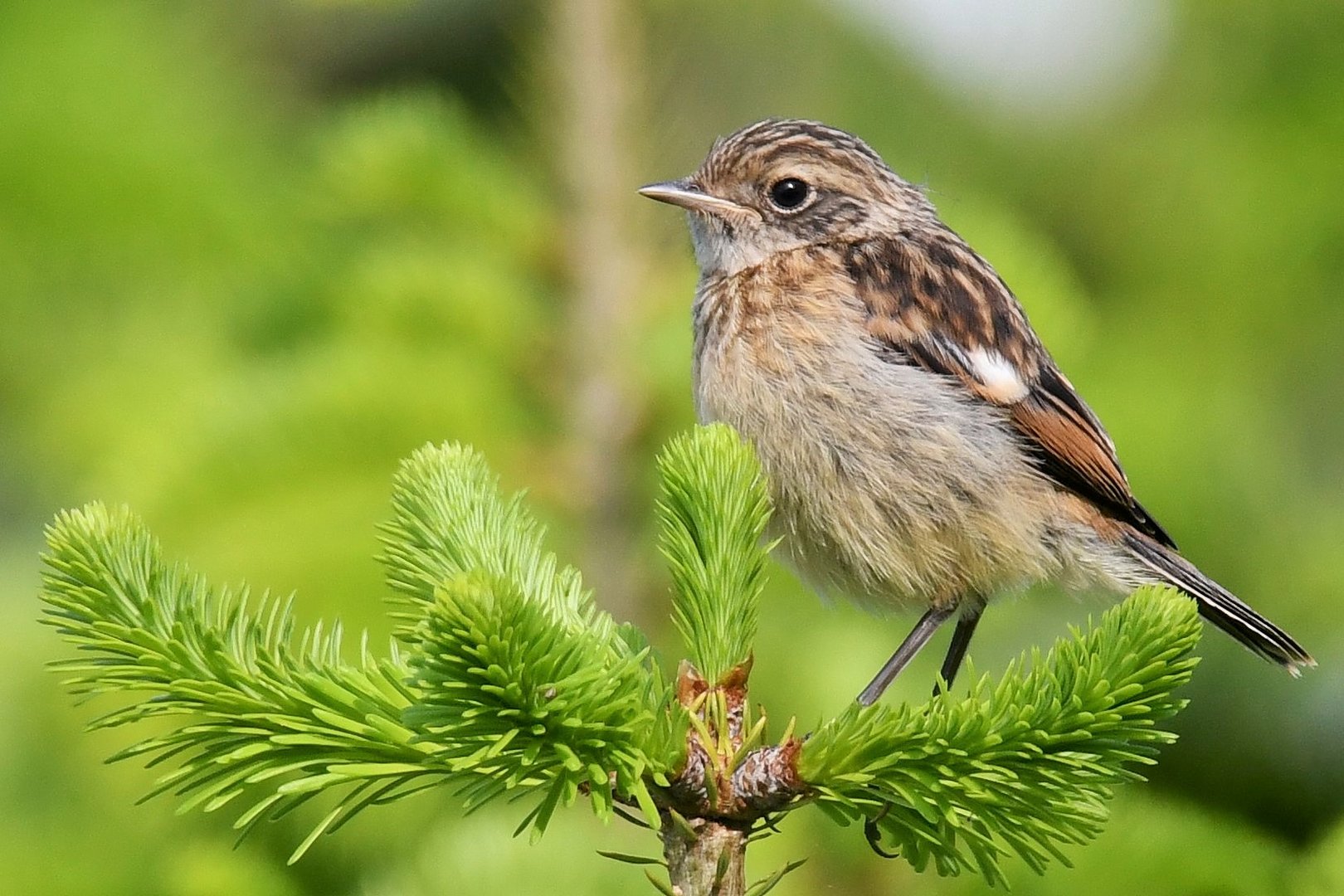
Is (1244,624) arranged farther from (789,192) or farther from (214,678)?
(214,678)

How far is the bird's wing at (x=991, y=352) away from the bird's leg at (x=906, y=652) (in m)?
0.52

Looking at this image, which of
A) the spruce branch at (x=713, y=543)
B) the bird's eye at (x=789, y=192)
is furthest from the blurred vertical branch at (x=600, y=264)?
the spruce branch at (x=713, y=543)

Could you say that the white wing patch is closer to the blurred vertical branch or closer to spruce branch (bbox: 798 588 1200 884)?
the blurred vertical branch

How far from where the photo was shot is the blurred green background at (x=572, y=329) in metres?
3.94

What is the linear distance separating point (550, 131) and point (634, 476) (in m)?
1.21

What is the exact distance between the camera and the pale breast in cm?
416

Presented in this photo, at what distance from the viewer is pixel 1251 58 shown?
7066 mm

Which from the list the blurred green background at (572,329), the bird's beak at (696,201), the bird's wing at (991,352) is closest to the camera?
the blurred green background at (572,329)

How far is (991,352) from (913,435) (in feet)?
1.76

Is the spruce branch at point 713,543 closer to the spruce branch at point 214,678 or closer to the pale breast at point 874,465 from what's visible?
the spruce branch at point 214,678

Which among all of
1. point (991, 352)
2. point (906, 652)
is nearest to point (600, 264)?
point (991, 352)

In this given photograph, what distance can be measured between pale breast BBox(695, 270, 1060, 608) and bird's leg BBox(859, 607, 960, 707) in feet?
0.17

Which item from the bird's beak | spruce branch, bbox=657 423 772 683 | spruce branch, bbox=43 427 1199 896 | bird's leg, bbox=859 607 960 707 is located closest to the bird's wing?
the bird's beak

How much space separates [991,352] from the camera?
15.2 ft
